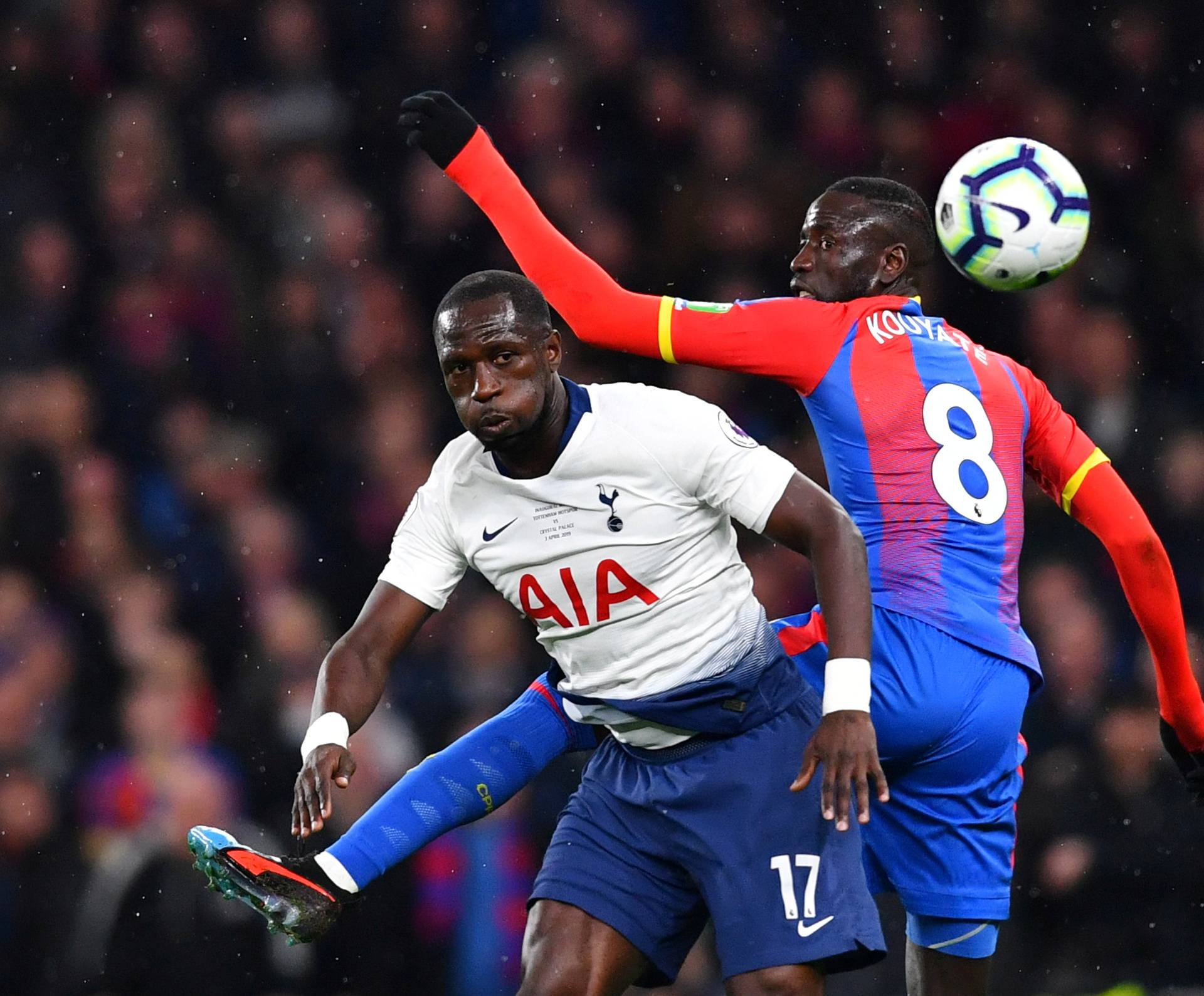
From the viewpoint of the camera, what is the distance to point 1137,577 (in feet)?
11.5

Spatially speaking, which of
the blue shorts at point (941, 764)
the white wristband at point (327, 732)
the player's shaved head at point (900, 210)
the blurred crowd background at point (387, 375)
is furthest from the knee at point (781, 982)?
the blurred crowd background at point (387, 375)

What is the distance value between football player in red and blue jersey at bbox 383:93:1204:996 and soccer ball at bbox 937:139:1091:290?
29 centimetres

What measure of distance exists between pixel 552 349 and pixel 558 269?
49 centimetres

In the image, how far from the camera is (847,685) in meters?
2.64

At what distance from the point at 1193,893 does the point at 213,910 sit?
3088mm

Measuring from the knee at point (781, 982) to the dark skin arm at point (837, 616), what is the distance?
0.88ft

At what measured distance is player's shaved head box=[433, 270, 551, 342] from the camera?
2850 mm

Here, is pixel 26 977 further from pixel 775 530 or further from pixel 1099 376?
pixel 1099 376

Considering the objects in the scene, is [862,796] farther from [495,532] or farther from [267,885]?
[267,885]

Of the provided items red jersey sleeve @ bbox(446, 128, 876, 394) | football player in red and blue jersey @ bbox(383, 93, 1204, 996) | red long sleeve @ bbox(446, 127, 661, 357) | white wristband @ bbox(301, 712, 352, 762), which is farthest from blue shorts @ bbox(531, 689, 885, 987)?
red long sleeve @ bbox(446, 127, 661, 357)

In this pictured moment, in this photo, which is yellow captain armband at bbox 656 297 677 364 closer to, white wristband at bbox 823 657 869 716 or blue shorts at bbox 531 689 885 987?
blue shorts at bbox 531 689 885 987

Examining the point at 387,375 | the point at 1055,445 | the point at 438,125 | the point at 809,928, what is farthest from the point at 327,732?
the point at 387,375

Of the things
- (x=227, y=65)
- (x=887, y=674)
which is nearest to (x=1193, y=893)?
(x=887, y=674)

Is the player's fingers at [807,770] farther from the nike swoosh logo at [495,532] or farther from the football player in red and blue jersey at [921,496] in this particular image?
the nike swoosh logo at [495,532]
